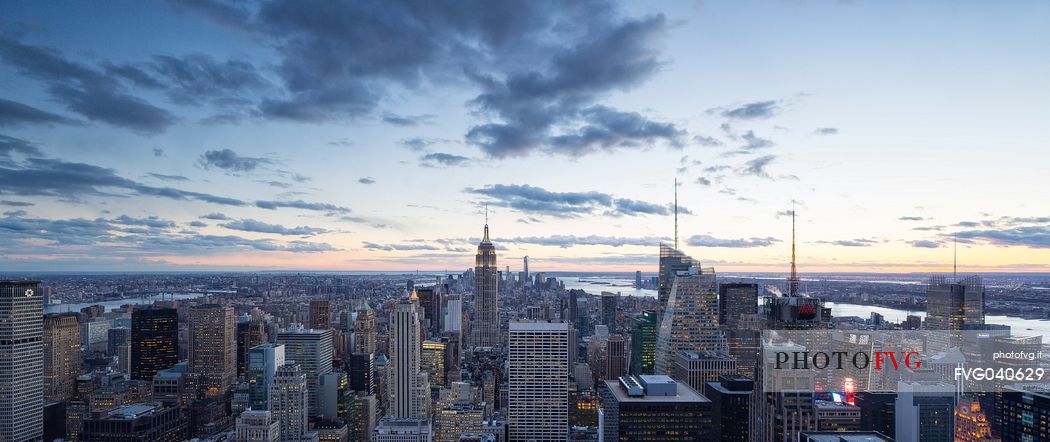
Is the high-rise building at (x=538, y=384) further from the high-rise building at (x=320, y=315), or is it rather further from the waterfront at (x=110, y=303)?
the waterfront at (x=110, y=303)

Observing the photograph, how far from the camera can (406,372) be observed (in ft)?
124

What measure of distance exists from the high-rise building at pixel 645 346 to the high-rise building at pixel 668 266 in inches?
34.3

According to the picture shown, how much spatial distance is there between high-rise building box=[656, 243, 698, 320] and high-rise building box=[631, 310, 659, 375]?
871mm

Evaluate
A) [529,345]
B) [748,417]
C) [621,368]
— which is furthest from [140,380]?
[748,417]

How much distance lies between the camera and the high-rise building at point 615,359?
141 ft

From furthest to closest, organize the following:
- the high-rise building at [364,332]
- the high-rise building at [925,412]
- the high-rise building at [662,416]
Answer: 1. the high-rise building at [364,332]
2. the high-rise building at [662,416]
3. the high-rise building at [925,412]

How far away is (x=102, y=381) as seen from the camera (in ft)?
117

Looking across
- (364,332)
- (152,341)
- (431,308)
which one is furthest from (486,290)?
(152,341)

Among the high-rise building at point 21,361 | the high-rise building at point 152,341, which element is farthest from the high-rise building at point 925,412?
the high-rise building at point 152,341

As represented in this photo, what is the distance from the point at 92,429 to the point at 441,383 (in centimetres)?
2177

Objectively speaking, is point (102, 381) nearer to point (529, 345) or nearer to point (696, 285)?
point (529, 345)

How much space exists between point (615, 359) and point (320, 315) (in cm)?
2488

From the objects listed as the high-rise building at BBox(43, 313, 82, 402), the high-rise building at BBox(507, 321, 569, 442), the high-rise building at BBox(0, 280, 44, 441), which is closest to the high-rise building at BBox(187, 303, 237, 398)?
the high-rise building at BBox(43, 313, 82, 402)

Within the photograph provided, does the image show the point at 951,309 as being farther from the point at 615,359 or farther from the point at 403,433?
the point at 403,433
